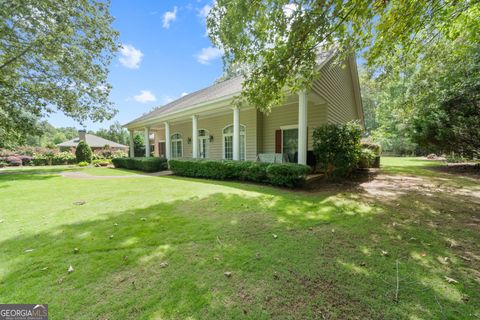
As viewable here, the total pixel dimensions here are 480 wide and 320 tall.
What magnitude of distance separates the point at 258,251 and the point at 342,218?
2080mm

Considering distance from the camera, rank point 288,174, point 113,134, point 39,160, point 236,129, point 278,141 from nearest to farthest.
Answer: point 288,174 → point 236,129 → point 278,141 → point 39,160 → point 113,134

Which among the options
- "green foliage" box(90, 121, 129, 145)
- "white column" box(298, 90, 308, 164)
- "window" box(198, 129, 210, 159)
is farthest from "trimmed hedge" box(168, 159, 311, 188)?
"green foliage" box(90, 121, 129, 145)

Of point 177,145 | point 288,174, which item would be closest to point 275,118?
point 288,174

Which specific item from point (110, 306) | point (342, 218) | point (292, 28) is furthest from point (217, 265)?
point (292, 28)

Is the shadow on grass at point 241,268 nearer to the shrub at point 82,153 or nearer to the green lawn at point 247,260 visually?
the green lawn at point 247,260

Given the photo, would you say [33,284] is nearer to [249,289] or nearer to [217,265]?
[217,265]

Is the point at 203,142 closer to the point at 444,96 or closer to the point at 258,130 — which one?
the point at 258,130

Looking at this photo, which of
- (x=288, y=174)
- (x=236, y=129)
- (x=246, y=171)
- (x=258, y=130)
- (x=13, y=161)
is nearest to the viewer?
(x=288, y=174)

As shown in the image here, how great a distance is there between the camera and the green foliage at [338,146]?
655 centimetres

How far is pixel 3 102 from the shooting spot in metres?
10.3

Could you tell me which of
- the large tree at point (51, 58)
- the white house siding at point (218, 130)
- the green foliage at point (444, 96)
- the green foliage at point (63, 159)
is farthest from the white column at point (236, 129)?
the green foliage at point (63, 159)

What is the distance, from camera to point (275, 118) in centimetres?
1030

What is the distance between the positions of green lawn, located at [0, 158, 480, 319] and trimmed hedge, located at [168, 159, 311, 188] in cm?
160

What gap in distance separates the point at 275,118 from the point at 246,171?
4056 millimetres
